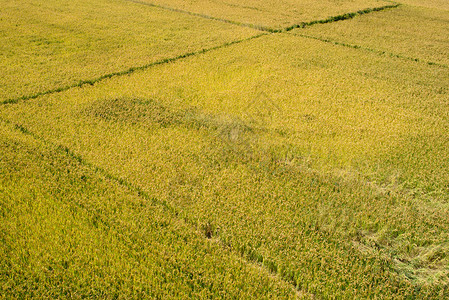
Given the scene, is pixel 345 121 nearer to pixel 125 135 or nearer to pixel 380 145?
pixel 380 145

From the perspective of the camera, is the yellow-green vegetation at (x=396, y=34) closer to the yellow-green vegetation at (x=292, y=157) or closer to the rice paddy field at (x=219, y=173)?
the rice paddy field at (x=219, y=173)

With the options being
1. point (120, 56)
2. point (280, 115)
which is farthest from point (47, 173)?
point (120, 56)

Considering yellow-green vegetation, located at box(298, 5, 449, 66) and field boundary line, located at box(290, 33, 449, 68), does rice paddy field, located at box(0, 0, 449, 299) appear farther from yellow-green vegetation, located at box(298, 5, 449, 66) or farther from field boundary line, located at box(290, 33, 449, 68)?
yellow-green vegetation, located at box(298, 5, 449, 66)

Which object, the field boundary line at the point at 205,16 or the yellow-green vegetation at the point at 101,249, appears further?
the field boundary line at the point at 205,16

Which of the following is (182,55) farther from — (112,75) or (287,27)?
(287,27)

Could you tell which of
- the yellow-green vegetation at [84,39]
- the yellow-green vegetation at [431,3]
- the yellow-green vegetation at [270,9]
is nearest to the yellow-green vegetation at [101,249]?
the yellow-green vegetation at [84,39]

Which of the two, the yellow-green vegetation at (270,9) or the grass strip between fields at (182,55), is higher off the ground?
the yellow-green vegetation at (270,9)
